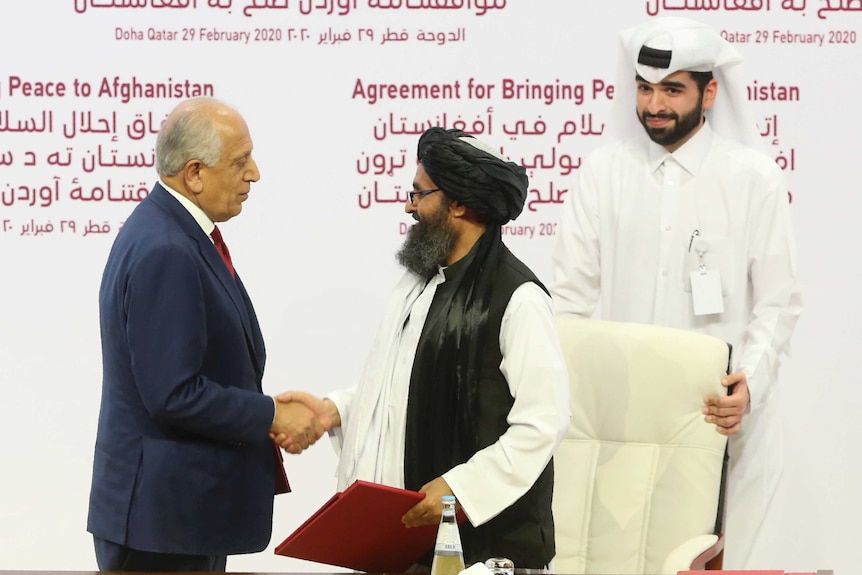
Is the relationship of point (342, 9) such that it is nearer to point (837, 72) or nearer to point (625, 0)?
point (625, 0)

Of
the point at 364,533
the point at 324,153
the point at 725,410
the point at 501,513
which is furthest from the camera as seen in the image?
the point at 324,153

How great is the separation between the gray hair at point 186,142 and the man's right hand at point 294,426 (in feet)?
2.08

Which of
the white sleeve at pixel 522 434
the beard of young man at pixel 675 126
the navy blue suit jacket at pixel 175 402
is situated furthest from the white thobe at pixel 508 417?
the beard of young man at pixel 675 126

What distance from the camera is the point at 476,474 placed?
264 cm

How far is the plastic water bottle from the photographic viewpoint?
224 cm

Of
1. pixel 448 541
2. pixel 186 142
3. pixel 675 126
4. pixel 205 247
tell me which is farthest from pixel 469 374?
pixel 675 126

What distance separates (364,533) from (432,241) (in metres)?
0.74

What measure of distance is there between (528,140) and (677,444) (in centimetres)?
177

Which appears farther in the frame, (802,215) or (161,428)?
(802,215)

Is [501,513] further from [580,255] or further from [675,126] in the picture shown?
[675,126]

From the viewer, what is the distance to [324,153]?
4.60 meters

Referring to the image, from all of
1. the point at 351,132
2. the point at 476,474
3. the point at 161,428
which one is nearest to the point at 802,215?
the point at 351,132

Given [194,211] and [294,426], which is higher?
[194,211]

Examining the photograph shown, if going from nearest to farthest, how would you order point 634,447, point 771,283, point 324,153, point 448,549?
point 448,549, point 634,447, point 771,283, point 324,153
